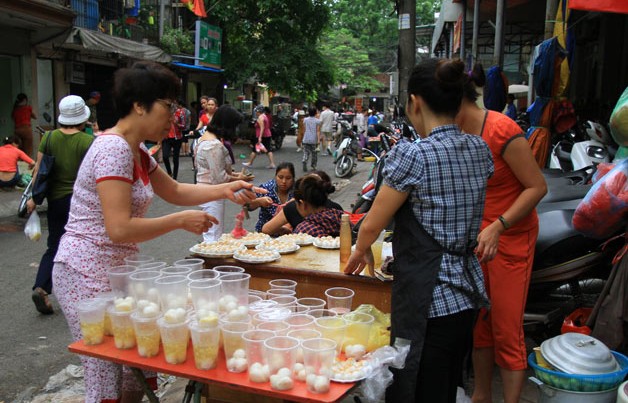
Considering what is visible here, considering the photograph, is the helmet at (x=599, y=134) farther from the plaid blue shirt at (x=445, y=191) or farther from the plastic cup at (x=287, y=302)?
the plastic cup at (x=287, y=302)

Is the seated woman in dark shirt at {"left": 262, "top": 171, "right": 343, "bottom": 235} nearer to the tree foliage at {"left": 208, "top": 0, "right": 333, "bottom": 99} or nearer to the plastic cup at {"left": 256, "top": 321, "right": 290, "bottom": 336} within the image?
the plastic cup at {"left": 256, "top": 321, "right": 290, "bottom": 336}

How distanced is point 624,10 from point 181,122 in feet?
41.8

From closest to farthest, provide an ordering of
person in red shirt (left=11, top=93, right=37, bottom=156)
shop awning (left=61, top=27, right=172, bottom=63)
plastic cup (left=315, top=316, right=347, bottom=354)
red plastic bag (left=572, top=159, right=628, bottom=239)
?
plastic cup (left=315, top=316, right=347, bottom=354)
red plastic bag (left=572, top=159, right=628, bottom=239)
shop awning (left=61, top=27, right=172, bottom=63)
person in red shirt (left=11, top=93, right=37, bottom=156)

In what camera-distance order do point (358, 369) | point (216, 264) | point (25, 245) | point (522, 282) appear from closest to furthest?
1. point (358, 369)
2. point (522, 282)
3. point (216, 264)
4. point (25, 245)

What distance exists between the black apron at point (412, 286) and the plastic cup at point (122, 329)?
3.60ft

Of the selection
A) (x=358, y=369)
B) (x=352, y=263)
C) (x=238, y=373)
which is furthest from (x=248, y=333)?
(x=352, y=263)

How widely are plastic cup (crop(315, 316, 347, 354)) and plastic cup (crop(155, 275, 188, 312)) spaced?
2.01 ft

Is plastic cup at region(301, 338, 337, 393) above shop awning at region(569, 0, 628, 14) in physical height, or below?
below

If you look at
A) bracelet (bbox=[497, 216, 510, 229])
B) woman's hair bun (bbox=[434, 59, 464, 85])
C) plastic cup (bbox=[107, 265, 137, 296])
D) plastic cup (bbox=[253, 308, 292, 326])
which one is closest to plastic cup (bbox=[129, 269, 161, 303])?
plastic cup (bbox=[107, 265, 137, 296])

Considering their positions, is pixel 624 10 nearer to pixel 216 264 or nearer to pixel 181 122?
pixel 216 264

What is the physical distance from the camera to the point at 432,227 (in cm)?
220

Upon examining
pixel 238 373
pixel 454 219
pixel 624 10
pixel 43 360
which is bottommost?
pixel 43 360

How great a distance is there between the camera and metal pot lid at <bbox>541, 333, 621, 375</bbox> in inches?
109

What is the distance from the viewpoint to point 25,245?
7.56m
